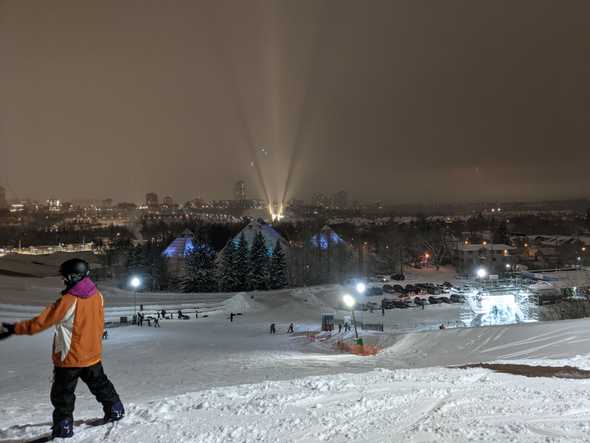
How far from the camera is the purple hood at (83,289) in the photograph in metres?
5.06

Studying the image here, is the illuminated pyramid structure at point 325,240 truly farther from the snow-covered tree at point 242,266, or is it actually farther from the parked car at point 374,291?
the parked car at point 374,291

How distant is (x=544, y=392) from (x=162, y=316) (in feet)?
126

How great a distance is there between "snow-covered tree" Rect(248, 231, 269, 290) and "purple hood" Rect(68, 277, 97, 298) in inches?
2314

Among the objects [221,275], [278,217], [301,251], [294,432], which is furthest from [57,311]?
[278,217]

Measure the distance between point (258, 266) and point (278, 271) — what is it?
263 centimetres

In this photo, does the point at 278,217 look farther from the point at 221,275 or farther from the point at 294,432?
the point at 294,432

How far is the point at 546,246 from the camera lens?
100m

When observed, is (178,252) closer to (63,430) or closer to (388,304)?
(388,304)

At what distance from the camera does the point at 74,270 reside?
5.07 m

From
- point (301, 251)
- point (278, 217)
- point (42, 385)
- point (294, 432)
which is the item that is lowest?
point (42, 385)

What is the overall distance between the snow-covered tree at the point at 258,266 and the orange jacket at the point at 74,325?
193 feet

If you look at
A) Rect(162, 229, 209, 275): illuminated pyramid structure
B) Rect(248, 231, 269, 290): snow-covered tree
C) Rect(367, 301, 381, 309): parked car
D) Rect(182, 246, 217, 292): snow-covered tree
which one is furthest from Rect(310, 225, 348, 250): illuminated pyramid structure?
Rect(367, 301, 381, 309): parked car

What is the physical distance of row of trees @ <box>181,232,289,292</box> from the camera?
63594 mm

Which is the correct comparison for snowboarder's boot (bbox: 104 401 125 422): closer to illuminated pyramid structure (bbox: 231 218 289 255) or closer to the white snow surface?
the white snow surface
